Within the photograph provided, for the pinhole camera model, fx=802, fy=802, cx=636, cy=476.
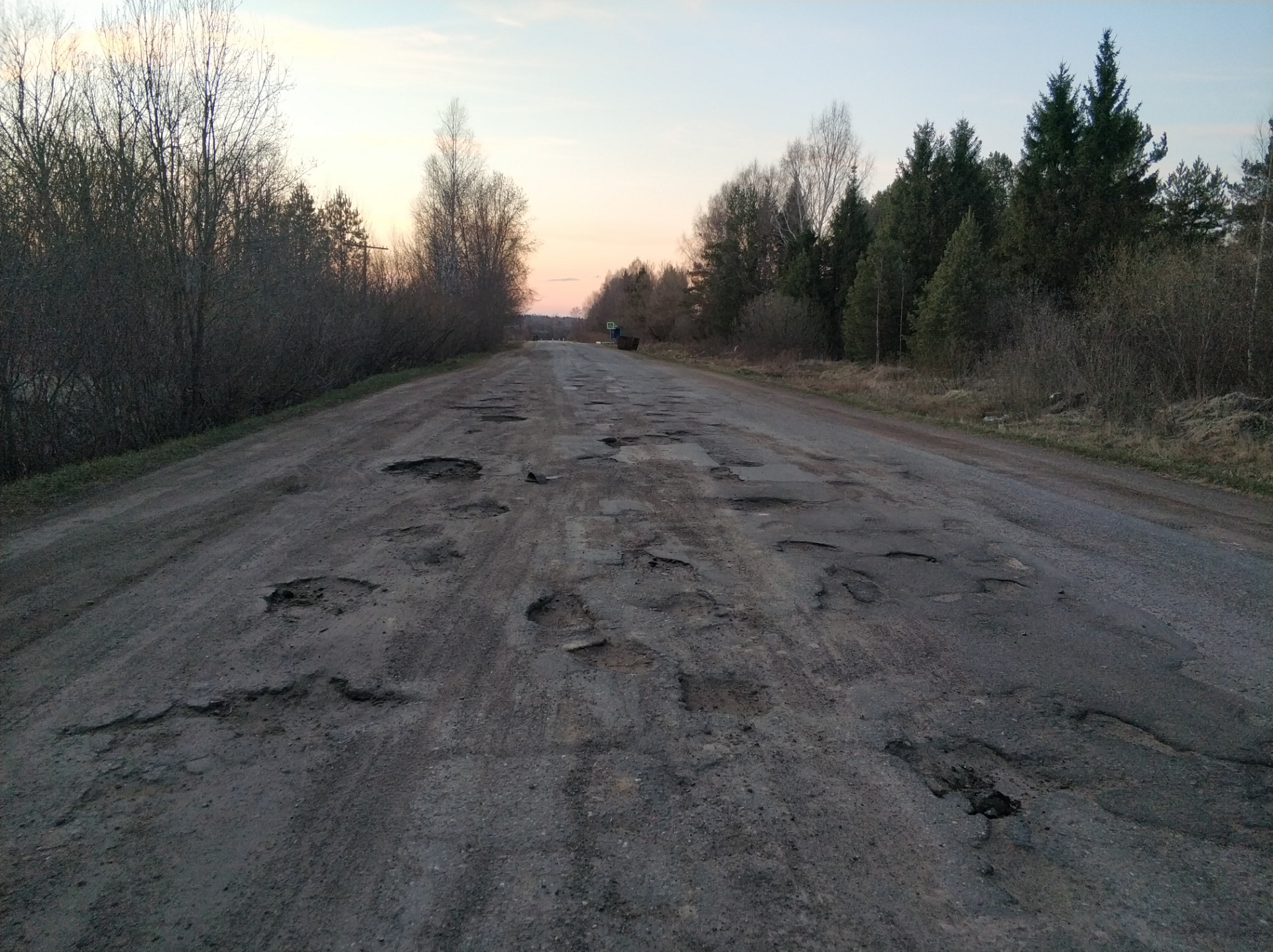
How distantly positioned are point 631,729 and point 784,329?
32.0 meters

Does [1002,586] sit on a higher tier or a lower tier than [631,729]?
higher

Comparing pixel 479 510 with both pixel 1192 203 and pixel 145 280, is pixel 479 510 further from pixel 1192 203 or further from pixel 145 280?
pixel 1192 203

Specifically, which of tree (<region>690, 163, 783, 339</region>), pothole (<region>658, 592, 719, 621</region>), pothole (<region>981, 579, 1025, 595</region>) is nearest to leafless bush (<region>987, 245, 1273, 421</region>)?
pothole (<region>981, 579, 1025, 595</region>)

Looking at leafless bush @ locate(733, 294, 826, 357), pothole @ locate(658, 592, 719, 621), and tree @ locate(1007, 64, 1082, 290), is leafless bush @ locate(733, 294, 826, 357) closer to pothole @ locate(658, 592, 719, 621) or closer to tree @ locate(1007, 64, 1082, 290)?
tree @ locate(1007, 64, 1082, 290)

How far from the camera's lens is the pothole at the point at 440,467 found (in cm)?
796

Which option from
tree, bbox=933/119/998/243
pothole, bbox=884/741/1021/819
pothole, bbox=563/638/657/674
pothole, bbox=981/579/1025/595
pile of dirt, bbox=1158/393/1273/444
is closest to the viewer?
pothole, bbox=884/741/1021/819

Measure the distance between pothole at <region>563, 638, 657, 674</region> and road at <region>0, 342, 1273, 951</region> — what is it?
0.9 inches

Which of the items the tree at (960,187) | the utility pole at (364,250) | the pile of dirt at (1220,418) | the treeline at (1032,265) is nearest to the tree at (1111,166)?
the treeline at (1032,265)

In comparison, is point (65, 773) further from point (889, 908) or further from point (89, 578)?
point (889, 908)

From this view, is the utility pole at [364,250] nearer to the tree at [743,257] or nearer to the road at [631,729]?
the road at [631,729]

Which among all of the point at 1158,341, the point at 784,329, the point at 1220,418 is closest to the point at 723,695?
the point at 1220,418

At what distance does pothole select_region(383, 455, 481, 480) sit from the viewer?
7.96 meters

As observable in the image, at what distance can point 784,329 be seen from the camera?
3372cm

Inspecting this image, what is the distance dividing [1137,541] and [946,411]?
10717mm
